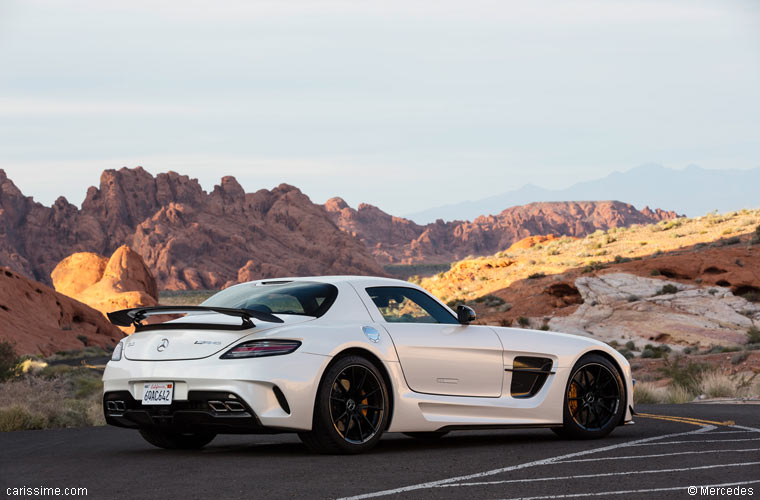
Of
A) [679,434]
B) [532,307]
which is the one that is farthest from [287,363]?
[532,307]

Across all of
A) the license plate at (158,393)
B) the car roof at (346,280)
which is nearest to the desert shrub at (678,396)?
the car roof at (346,280)

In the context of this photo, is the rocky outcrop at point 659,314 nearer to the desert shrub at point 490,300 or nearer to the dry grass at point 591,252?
the desert shrub at point 490,300

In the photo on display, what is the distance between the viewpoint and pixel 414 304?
9539 mm

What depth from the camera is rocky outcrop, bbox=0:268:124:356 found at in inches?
1657

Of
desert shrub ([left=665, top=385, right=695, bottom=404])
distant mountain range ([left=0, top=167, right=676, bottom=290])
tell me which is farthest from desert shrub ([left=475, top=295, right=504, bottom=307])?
distant mountain range ([left=0, top=167, right=676, bottom=290])

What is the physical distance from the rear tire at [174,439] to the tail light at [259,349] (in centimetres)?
158

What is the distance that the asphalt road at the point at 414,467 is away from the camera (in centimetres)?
648

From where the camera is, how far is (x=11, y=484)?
23.1ft

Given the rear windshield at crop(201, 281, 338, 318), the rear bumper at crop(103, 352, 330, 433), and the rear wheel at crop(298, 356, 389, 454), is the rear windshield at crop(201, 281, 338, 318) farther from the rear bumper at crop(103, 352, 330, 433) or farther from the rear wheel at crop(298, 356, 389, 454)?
the rear bumper at crop(103, 352, 330, 433)

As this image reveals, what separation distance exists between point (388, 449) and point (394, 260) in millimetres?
189068

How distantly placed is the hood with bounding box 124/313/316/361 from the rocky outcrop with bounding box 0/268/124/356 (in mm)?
33405

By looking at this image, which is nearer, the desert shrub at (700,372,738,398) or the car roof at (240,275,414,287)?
the car roof at (240,275,414,287)

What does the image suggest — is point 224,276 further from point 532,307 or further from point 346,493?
point 346,493

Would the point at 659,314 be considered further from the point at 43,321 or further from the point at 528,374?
the point at 528,374
